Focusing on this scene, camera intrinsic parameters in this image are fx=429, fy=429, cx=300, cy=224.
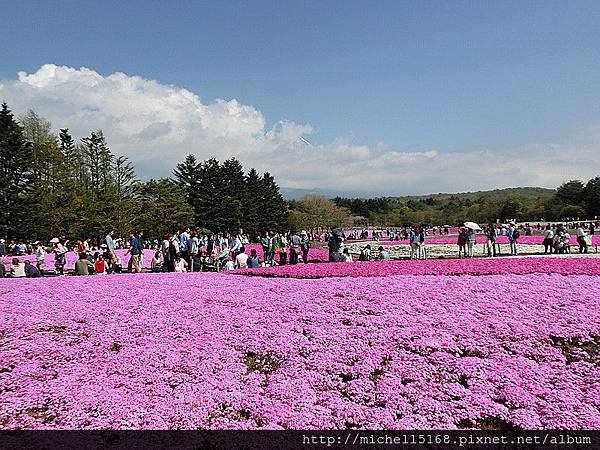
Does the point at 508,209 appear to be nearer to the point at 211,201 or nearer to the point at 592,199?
the point at 592,199

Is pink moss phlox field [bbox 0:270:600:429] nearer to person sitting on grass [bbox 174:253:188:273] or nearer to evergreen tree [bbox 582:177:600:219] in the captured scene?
person sitting on grass [bbox 174:253:188:273]

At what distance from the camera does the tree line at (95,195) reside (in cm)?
4009

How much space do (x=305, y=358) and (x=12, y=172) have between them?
157ft

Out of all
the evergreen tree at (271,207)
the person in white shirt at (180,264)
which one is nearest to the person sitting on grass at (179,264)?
the person in white shirt at (180,264)

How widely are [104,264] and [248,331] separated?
12791mm

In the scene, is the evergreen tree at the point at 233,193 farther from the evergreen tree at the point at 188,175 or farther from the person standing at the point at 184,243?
the person standing at the point at 184,243

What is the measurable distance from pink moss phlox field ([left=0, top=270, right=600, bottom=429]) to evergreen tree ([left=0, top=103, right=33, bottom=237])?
35.7 m

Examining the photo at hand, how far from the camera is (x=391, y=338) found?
863 centimetres

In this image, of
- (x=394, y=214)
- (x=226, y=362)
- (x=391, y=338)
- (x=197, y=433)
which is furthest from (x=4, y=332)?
(x=394, y=214)

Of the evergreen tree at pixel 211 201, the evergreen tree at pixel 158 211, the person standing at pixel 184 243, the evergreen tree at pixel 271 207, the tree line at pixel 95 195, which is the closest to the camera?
the person standing at pixel 184 243

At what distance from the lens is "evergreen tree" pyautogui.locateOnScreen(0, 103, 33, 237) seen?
137 feet

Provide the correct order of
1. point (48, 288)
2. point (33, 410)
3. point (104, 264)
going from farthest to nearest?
point (104, 264) → point (48, 288) → point (33, 410)

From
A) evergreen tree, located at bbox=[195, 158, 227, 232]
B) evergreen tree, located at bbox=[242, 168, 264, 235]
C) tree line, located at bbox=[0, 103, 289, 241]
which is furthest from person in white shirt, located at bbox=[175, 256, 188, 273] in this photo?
evergreen tree, located at bbox=[242, 168, 264, 235]

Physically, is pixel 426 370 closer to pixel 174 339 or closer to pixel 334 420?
pixel 334 420
